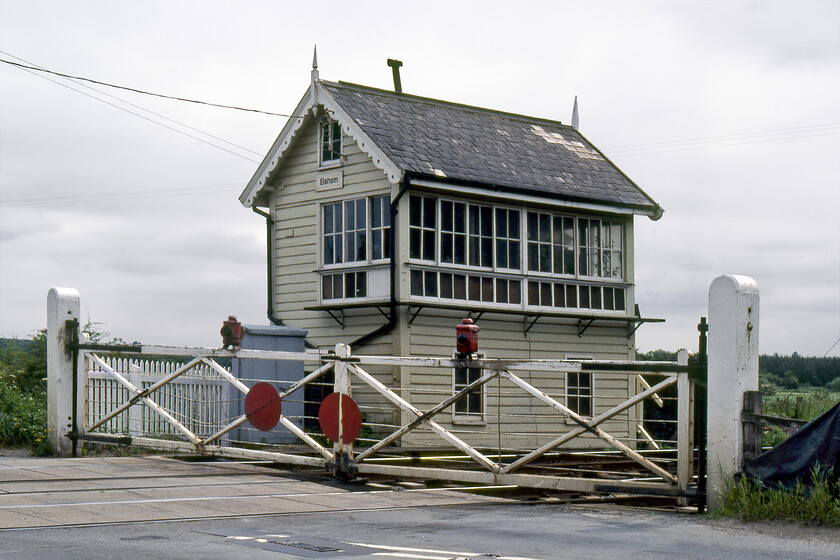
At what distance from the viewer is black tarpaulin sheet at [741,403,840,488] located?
862 cm

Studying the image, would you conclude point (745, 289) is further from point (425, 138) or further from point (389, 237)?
point (425, 138)

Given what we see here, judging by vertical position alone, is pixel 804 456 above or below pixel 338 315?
below

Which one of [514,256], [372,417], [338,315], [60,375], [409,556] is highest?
[514,256]

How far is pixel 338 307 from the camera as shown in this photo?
21531 mm

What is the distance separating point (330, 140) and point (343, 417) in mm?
11877

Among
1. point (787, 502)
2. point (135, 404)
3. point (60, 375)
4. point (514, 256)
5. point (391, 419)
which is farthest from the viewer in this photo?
point (514, 256)

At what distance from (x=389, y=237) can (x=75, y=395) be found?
8.23m

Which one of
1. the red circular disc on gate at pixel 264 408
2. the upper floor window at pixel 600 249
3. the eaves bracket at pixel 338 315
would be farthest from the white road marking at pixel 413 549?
the upper floor window at pixel 600 249

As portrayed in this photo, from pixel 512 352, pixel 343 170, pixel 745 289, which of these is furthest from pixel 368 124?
pixel 745 289

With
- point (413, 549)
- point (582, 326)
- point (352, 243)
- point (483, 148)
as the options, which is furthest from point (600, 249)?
point (413, 549)

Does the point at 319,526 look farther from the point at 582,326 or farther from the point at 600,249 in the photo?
the point at 600,249

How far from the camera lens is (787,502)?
8562mm

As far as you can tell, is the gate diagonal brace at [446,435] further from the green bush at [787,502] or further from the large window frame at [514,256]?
the large window frame at [514,256]

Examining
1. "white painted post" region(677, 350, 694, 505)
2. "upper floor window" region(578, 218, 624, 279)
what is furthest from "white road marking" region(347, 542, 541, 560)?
"upper floor window" region(578, 218, 624, 279)
